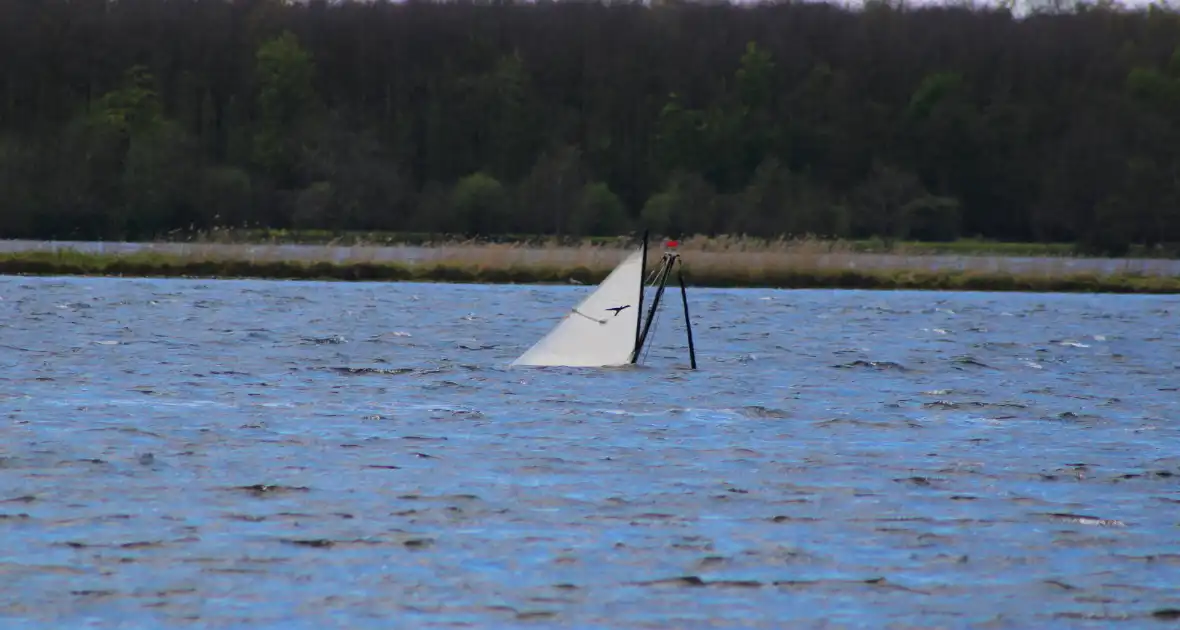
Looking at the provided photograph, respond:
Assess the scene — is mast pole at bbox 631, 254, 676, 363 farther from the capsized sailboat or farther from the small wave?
the small wave

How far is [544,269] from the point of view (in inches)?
2608

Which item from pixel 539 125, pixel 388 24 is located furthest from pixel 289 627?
pixel 388 24

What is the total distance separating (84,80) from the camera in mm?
137500

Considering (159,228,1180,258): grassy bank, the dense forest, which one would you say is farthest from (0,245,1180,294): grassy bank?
the dense forest

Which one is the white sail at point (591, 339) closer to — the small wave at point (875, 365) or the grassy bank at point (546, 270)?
the small wave at point (875, 365)

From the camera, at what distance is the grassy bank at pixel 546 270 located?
67.1 m

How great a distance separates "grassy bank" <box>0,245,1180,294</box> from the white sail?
3144 cm

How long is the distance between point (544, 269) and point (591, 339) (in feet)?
105

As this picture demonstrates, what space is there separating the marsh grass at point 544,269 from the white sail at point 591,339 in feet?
103

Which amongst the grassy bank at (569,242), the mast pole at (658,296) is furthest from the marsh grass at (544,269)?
the mast pole at (658,296)

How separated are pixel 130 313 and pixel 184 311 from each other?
62.4 inches

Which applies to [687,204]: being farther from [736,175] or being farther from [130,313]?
[130,313]

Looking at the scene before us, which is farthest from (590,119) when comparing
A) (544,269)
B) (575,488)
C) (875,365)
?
(575,488)

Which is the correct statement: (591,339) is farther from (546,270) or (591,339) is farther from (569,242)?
(569,242)
